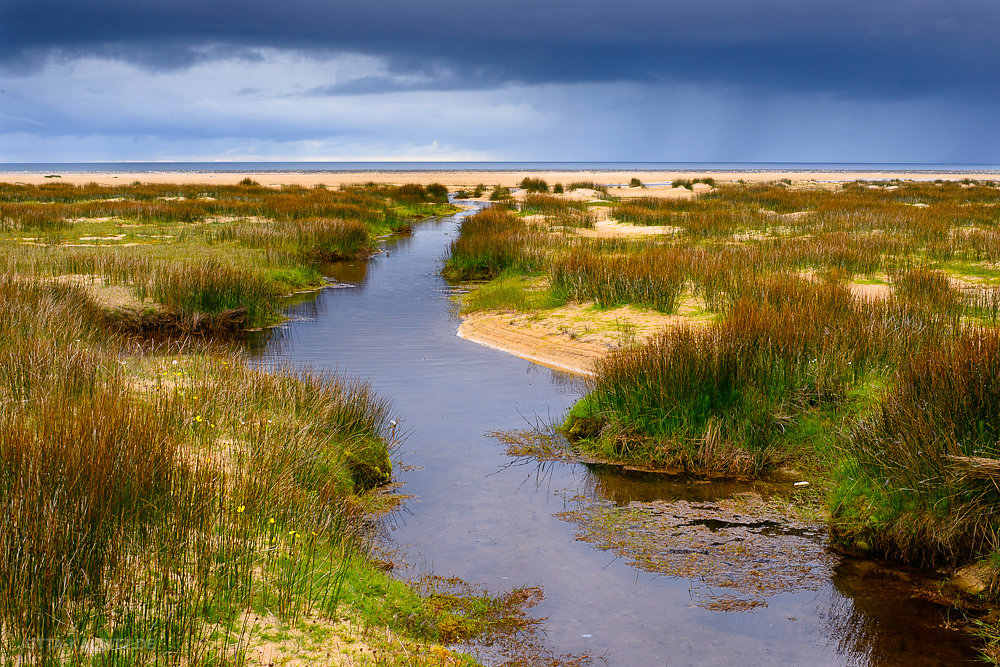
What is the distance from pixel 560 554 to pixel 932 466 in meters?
2.96

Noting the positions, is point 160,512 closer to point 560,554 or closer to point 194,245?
point 560,554

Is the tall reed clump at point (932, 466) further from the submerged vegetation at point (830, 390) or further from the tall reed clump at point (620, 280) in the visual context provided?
the tall reed clump at point (620, 280)

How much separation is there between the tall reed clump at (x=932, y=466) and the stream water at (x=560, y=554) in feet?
1.49

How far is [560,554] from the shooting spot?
650 cm

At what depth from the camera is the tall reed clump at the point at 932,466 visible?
19.1 ft

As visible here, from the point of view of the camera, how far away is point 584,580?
606 cm

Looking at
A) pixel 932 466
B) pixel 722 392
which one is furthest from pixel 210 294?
pixel 932 466

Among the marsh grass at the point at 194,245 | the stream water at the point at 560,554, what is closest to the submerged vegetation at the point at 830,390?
the stream water at the point at 560,554

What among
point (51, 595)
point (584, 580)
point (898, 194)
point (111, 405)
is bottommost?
point (584, 580)

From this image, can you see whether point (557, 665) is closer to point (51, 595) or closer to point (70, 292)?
point (51, 595)

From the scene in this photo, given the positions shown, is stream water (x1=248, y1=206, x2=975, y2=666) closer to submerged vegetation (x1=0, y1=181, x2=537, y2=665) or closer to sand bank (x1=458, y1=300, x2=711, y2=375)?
submerged vegetation (x1=0, y1=181, x2=537, y2=665)

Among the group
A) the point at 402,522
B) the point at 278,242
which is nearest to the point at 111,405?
the point at 402,522

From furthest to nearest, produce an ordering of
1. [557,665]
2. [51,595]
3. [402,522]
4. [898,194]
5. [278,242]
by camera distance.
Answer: [898,194] → [278,242] → [402,522] → [557,665] → [51,595]

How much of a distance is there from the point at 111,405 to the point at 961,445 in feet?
20.9
